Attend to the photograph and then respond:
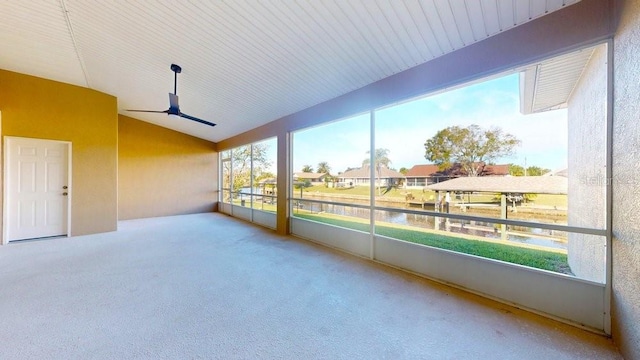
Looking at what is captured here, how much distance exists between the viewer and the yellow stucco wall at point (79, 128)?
469 cm

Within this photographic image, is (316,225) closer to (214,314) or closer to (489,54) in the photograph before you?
(214,314)

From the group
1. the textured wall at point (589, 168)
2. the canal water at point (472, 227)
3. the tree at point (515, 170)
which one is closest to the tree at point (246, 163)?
the canal water at point (472, 227)

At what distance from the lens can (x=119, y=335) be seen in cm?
195

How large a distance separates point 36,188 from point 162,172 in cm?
313

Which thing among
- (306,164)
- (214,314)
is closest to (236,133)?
(306,164)

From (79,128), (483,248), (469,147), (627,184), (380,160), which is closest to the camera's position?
(627,184)

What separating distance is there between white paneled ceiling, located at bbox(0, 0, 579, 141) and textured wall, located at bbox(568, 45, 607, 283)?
822 mm

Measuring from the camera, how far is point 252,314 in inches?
89.0

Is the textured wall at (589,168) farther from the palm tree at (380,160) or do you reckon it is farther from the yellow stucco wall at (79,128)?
the yellow stucco wall at (79,128)

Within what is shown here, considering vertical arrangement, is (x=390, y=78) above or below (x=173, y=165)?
above

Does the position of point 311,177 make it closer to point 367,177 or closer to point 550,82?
point 367,177

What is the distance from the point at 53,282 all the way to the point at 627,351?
554 cm

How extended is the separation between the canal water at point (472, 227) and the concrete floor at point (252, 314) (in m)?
0.74

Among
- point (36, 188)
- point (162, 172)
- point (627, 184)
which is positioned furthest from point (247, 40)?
A: point (162, 172)
